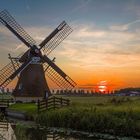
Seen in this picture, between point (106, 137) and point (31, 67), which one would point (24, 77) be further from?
point (106, 137)

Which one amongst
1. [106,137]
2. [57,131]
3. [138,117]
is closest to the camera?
[106,137]

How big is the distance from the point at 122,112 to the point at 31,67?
23917mm

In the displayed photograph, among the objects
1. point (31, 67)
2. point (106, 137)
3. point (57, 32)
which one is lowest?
point (106, 137)

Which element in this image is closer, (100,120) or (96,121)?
(100,120)

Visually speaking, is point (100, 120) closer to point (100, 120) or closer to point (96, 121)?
point (100, 120)

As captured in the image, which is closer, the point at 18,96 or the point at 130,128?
the point at 130,128

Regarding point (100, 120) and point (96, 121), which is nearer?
point (100, 120)

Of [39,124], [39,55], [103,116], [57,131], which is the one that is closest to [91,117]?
[103,116]

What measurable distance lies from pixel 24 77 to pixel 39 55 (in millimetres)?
3638

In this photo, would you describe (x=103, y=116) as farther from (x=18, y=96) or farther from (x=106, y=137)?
(x=18, y=96)

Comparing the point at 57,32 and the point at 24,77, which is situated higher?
the point at 57,32

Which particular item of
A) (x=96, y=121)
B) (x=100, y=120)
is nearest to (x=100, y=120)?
(x=100, y=120)

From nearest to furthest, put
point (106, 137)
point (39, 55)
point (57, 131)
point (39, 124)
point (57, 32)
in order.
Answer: point (106, 137) < point (57, 131) < point (39, 124) < point (39, 55) < point (57, 32)

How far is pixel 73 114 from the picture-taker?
29484mm
